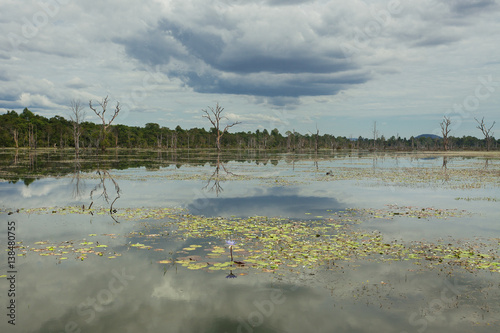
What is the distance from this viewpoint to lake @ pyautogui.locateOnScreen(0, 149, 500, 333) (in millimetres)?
6414

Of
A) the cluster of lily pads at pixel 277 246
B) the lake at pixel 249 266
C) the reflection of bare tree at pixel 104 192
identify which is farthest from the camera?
the reflection of bare tree at pixel 104 192

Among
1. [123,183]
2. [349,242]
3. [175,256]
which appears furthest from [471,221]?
[123,183]

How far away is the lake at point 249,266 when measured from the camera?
6.41 meters

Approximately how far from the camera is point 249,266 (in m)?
8.86

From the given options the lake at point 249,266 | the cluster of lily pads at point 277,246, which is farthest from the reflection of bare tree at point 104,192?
the cluster of lily pads at point 277,246

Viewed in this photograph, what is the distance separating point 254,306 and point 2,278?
622cm

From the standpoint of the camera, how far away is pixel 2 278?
8.18 m

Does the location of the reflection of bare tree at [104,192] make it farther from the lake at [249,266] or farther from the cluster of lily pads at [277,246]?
the cluster of lily pads at [277,246]

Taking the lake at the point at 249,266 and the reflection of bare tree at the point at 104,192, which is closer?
the lake at the point at 249,266

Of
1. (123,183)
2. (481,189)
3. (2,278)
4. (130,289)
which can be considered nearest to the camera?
(130,289)

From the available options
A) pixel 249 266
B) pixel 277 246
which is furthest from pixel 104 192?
pixel 249 266

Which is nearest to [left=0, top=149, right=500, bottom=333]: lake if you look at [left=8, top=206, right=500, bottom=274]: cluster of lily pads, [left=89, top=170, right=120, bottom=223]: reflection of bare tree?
[left=8, top=206, right=500, bottom=274]: cluster of lily pads

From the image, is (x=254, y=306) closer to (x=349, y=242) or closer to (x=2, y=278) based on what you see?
(x=349, y=242)

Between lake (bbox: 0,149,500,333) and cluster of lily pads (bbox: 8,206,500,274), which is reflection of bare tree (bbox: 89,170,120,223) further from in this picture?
cluster of lily pads (bbox: 8,206,500,274)
